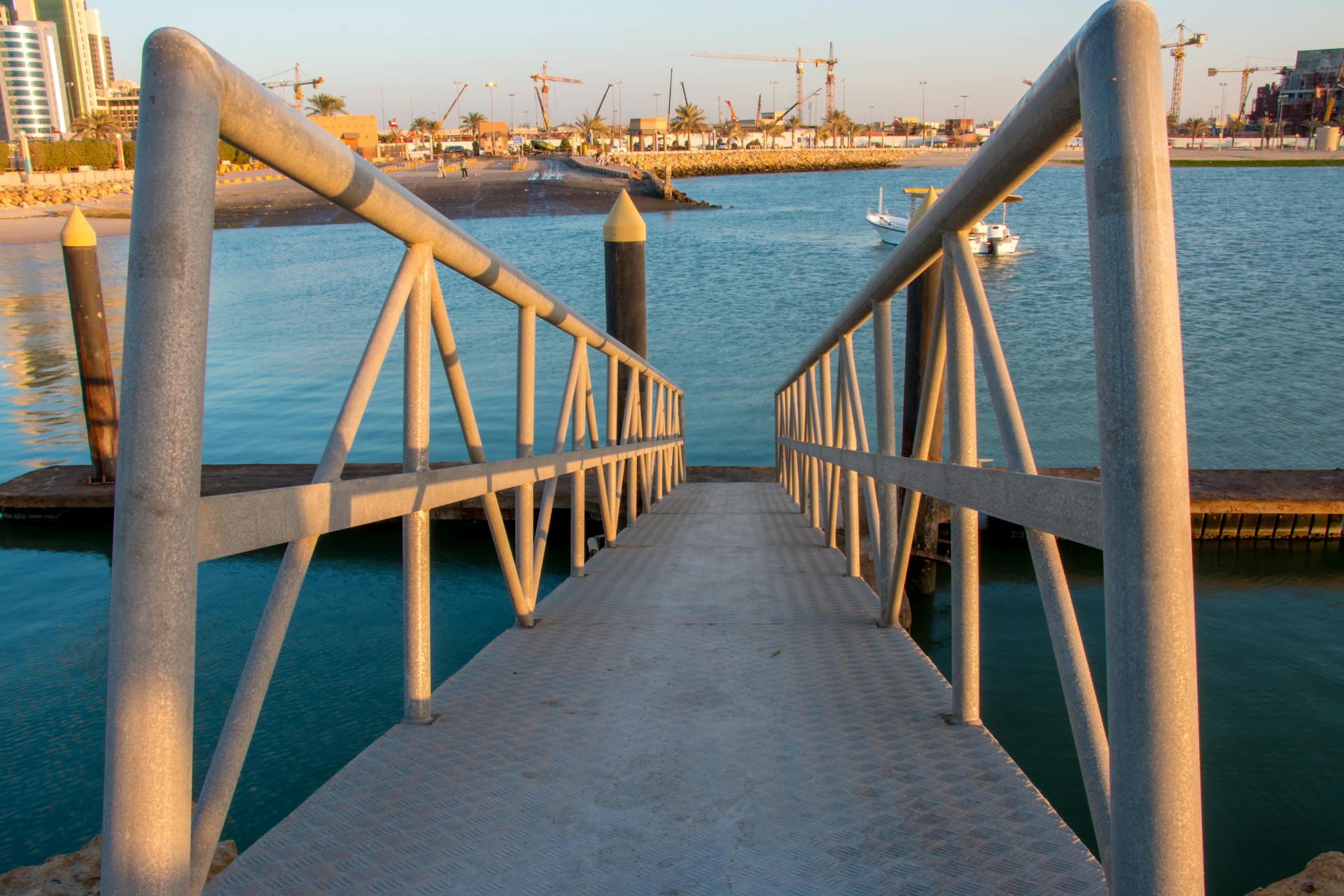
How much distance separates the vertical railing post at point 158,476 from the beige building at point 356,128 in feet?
352

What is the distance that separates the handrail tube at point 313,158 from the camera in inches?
40.9

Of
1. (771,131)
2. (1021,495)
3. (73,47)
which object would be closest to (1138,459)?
(1021,495)

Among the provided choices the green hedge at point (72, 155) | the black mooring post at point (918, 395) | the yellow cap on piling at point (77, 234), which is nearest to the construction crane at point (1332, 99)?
the green hedge at point (72, 155)

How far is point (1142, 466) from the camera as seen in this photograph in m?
0.94

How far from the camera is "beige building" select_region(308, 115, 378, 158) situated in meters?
104

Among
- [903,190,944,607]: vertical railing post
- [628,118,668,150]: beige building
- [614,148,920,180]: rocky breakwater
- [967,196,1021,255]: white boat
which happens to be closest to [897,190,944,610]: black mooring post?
[903,190,944,607]: vertical railing post

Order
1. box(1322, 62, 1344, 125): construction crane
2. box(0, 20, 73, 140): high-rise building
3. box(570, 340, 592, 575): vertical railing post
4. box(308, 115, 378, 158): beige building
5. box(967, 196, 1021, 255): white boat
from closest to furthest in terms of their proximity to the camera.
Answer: box(570, 340, 592, 575): vertical railing post, box(967, 196, 1021, 255): white boat, box(308, 115, 378, 158): beige building, box(1322, 62, 1344, 125): construction crane, box(0, 20, 73, 140): high-rise building

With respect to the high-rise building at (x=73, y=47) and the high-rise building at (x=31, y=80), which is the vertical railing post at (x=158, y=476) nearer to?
the high-rise building at (x=31, y=80)

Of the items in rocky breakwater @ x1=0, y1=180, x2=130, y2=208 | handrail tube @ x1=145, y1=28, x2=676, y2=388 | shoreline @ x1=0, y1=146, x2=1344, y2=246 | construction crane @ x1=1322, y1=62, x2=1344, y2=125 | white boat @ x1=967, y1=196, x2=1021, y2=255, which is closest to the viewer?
handrail tube @ x1=145, y1=28, x2=676, y2=388

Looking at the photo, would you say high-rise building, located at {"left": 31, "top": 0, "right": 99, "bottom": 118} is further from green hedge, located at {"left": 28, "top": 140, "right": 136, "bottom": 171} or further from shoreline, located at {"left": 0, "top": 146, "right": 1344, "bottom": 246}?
shoreline, located at {"left": 0, "top": 146, "right": 1344, "bottom": 246}

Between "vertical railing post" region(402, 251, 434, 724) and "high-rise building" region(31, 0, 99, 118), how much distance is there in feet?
740

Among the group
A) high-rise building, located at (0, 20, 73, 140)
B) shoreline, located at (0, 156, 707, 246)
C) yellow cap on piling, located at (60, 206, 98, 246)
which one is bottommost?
yellow cap on piling, located at (60, 206, 98, 246)

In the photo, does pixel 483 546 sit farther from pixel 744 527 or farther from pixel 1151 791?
pixel 1151 791

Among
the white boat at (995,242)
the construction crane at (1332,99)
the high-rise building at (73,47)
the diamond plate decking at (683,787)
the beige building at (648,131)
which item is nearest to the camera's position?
the diamond plate decking at (683,787)
